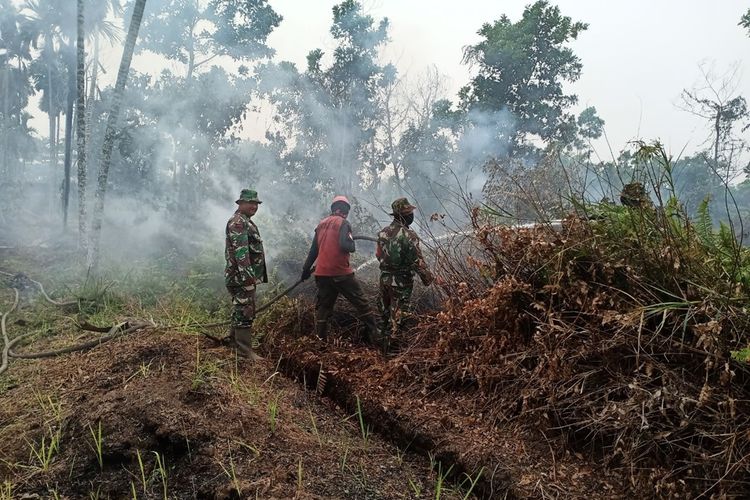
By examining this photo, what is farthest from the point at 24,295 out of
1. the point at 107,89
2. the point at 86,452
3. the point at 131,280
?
the point at 107,89

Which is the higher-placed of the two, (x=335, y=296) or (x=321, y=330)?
(x=335, y=296)

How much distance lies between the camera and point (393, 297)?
5.04 m

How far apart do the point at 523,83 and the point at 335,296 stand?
1536 cm

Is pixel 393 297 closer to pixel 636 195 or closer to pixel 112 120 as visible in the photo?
pixel 636 195

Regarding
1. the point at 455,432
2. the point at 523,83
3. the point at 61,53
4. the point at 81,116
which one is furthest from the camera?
the point at 61,53

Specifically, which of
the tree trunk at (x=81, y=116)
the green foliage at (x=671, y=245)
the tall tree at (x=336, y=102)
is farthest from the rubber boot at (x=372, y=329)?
the tall tree at (x=336, y=102)

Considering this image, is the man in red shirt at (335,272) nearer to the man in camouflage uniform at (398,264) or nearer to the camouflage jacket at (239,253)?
the man in camouflage uniform at (398,264)

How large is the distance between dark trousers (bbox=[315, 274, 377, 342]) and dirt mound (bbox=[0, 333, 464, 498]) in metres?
1.50

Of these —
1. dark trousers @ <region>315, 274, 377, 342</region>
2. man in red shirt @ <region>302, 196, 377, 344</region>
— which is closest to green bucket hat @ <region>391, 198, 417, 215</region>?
man in red shirt @ <region>302, 196, 377, 344</region>

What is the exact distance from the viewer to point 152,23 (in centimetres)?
1773

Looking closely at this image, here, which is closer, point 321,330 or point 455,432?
point 455,432

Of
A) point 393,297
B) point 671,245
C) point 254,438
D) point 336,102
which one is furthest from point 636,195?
point 336,102

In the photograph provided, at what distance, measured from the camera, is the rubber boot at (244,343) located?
4664mm

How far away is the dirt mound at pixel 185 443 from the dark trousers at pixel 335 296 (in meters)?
1.50
